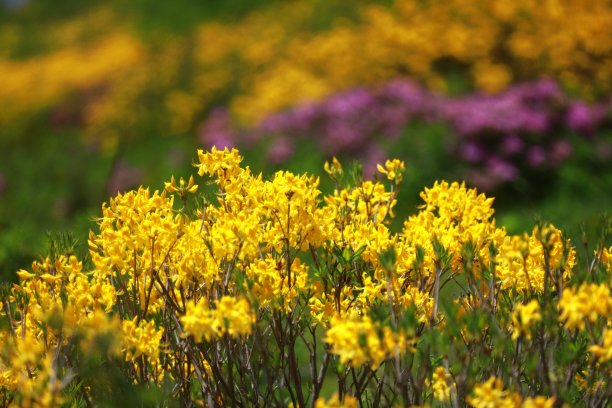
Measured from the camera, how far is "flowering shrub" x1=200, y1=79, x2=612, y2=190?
8234 mm

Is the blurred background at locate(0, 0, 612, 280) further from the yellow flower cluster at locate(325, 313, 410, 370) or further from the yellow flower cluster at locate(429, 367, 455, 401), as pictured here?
the yellow flower cluster at locate(325, 313, 410, 370)

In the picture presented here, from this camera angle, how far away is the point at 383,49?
456 inches

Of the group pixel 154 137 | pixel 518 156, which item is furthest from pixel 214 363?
pixel 154 137

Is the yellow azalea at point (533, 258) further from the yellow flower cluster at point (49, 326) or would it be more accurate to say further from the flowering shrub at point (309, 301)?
the yellow flower cluster at point (49, 326)

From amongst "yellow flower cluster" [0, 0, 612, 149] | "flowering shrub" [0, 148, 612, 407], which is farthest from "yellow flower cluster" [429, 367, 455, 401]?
"yellow flower cluster" [0, 0, 612, 149]

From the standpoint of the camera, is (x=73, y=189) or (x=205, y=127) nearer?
(x=73, y=189)

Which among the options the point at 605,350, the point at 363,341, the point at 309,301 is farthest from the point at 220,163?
the point at 605,350

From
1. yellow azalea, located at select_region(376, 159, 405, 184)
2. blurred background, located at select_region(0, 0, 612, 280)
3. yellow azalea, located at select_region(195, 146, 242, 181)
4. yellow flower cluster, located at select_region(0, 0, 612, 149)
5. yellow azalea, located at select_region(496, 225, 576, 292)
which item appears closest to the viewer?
yellow azalea, located at select_region(496, 225, 576, 292)

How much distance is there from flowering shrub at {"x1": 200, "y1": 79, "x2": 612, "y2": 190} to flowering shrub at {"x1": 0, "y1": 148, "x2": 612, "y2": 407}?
5.52 meters

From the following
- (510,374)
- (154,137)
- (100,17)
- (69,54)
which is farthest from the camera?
(100,17)

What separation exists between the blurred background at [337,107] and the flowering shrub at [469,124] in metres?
0.02

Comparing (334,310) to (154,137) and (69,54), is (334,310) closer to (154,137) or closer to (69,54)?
(154,137)

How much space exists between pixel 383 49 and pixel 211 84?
4.81 metres

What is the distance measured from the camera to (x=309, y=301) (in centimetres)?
270
